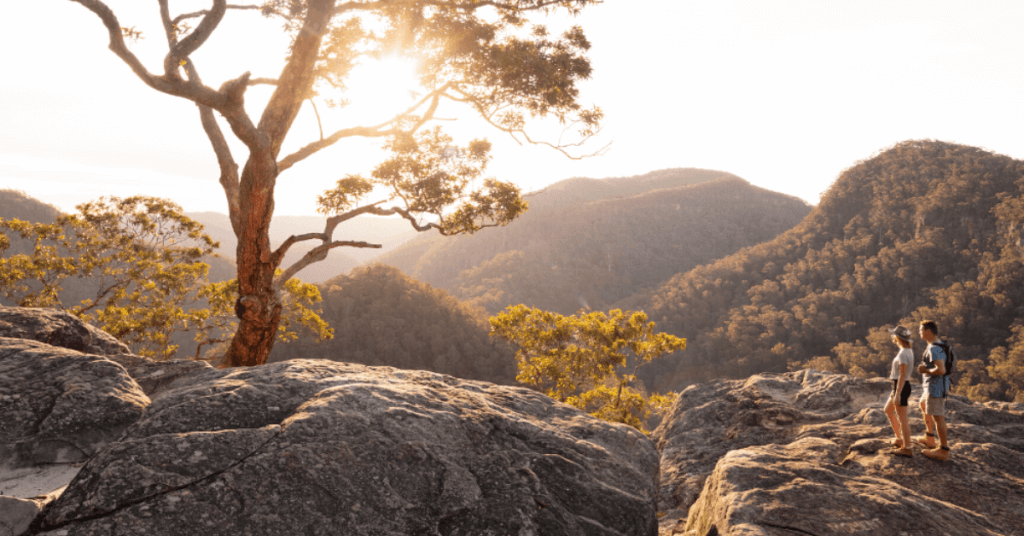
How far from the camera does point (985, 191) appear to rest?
323 feet

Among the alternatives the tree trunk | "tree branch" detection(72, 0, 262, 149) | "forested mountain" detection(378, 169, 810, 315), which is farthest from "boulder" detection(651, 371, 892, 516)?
"forested mountain" detection(378, 169, 810, 315)

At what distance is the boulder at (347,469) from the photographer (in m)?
3.42

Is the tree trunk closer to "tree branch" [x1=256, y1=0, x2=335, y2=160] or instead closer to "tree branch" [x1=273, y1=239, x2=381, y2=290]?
"tree branch" [x1=273, y1=239, x2=381, y2=290]

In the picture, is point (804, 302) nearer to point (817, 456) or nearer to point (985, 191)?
point (985, 191)

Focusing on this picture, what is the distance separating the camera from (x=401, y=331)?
84.9 meters

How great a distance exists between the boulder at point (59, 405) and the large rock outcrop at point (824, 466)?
5.96 meters

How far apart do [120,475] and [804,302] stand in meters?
125

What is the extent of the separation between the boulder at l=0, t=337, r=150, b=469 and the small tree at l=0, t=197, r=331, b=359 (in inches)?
435

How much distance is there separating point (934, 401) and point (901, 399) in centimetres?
43

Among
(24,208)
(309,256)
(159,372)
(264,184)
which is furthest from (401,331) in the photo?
(159,372)

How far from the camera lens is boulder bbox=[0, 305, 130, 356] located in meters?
6.65

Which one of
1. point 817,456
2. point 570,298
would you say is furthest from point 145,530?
point 570,298

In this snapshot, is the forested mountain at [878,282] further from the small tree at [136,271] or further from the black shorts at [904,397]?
the small tree at [136,271]

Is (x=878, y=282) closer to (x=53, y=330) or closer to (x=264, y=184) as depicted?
(x=264, y=184)
